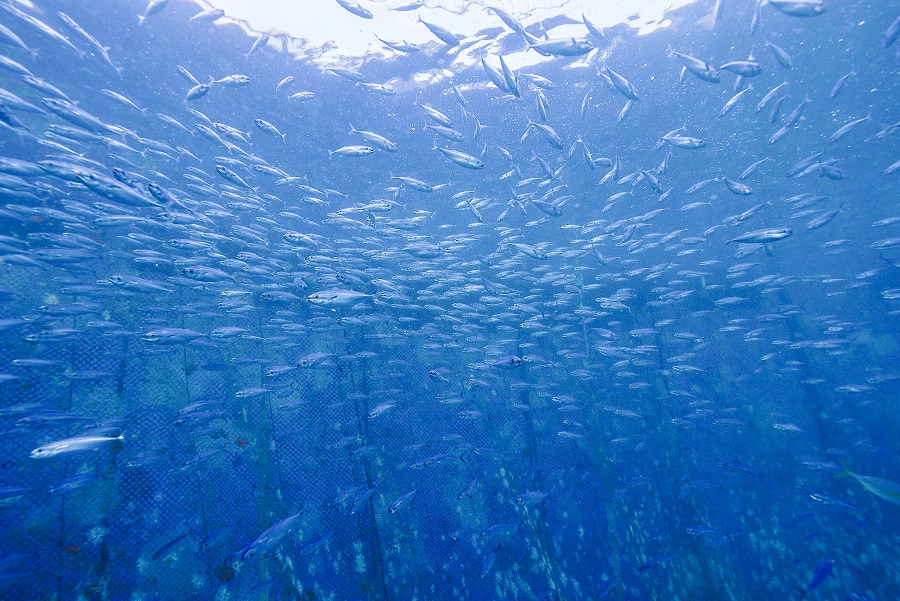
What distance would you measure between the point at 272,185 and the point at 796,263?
27727 mm

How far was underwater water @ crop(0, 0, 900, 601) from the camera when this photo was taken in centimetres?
609

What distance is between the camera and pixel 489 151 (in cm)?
1242

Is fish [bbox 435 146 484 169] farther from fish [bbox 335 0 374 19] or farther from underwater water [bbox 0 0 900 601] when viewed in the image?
fish [bbox 335 0 374 19]

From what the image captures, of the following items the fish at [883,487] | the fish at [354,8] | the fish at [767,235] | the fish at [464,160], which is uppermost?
the fish at [354,8]

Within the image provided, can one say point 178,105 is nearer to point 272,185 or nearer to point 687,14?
point 272,185

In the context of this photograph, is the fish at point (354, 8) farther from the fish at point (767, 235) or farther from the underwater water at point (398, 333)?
the fish at point (767, 235)

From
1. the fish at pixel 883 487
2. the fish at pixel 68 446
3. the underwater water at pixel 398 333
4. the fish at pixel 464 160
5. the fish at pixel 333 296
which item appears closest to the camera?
the fish at pixel 68 446

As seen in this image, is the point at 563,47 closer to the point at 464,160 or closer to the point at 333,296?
the point at 464,160

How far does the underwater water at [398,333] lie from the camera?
609 centimetres

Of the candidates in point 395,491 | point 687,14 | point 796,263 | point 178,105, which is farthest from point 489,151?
point 796,263

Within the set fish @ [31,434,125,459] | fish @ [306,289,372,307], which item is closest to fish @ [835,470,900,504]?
fish @ [306,289,372,307]

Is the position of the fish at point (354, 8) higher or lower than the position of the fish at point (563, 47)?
higher

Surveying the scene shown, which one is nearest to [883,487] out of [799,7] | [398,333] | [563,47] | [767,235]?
[767,235]

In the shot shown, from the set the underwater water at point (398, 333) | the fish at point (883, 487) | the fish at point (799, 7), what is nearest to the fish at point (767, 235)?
the underwater water at point (398, 333)
